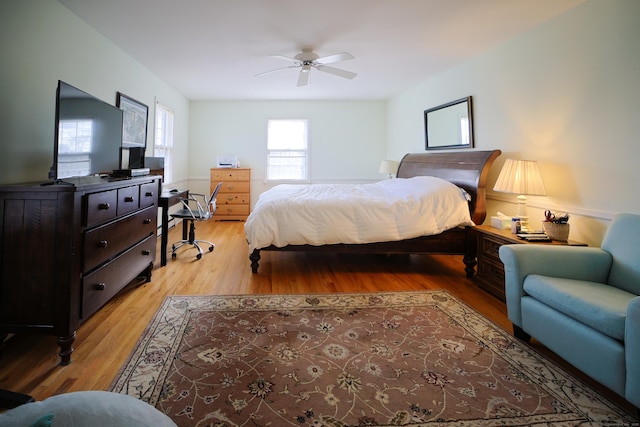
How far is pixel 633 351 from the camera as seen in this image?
1.28 m

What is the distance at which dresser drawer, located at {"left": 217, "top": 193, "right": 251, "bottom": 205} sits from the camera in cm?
607

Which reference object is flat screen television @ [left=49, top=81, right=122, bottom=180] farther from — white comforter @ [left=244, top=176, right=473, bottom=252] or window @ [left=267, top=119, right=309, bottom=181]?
window @ [left=267, top=119, right=309, bottom=181]

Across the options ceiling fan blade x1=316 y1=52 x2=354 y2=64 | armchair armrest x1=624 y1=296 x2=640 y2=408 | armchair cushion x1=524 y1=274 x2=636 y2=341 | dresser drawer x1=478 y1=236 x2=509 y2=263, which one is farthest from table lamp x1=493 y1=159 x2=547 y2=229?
ceiling fan blade x1=316 y1=52 x2=354 y2=64

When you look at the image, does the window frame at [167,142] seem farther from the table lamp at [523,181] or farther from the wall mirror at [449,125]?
the table lamp at [523,181]

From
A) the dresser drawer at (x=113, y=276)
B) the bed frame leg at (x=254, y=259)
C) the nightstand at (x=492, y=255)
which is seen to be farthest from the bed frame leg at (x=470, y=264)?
the dresser drawer at (x=113, y=276)

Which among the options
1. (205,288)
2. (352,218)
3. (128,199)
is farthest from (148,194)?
(352,218)

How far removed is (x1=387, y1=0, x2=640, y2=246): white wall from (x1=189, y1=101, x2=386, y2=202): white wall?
10.5ft

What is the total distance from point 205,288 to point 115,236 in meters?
0.90

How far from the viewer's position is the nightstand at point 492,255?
8.39 ft

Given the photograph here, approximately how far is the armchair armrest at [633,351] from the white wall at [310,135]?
5.59 metres

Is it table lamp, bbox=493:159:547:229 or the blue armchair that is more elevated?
table lamp, bbox=493:159:547:229

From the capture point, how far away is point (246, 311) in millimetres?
2328

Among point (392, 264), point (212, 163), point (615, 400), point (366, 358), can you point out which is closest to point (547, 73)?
point (392, 264)

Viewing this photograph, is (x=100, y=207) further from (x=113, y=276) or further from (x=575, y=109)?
(x=575, y=109)
